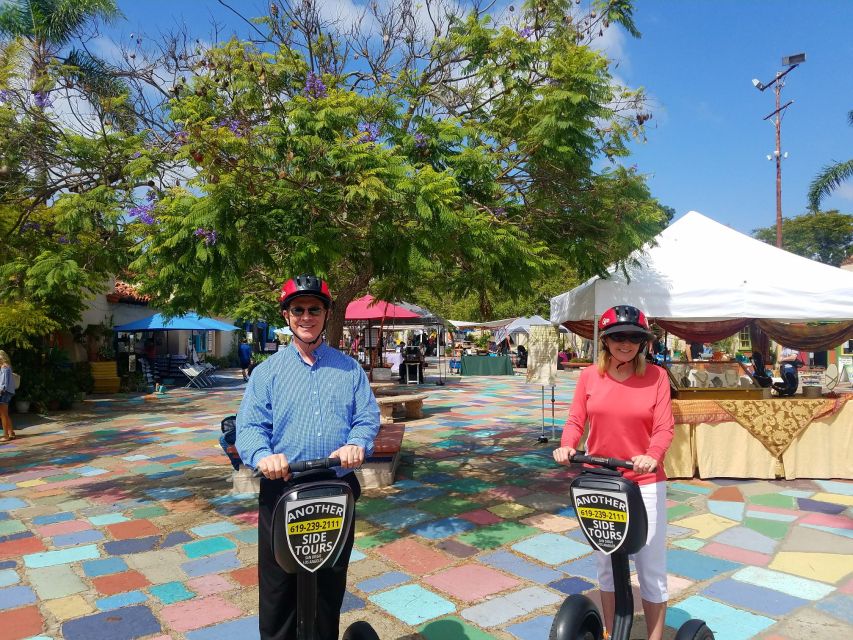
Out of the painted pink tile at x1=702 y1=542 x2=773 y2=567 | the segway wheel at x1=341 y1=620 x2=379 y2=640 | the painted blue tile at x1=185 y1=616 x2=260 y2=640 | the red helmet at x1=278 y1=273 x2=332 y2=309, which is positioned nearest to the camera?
the red helmet at x1=278 y1=273 x2=332 y2=309

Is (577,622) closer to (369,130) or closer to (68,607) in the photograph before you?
(68,607)

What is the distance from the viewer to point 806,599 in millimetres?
4008

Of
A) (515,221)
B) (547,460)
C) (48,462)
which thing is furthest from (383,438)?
(48,462)

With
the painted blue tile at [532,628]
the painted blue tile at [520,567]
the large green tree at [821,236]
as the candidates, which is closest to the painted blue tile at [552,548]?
the painted blue tile at [520,567]

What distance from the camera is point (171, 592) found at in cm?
414

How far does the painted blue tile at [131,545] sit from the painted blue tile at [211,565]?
0.61 metres

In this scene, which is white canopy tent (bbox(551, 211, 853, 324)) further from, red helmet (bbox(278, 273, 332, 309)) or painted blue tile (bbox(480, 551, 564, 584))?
red helmet (bbox(278, 273, 332, 309))

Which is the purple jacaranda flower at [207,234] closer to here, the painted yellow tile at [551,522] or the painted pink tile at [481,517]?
the painted pink tile at [481,517]

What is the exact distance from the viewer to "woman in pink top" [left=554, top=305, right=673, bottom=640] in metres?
2.73

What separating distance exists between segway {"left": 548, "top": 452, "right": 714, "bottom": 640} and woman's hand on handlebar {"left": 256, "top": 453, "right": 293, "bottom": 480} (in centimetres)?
121

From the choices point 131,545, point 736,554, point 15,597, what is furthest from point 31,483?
point 736,554

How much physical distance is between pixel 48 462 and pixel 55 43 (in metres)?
11.5

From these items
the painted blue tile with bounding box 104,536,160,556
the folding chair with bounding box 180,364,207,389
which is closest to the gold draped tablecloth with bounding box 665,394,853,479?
the painted blue tile with bounding box 104,536,160,556

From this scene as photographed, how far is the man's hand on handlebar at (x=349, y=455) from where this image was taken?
235 centimetres
